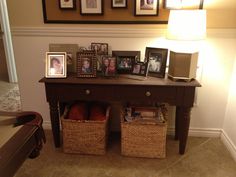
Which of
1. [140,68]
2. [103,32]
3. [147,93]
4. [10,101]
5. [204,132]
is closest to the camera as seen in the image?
[147,93]

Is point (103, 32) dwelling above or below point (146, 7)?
below

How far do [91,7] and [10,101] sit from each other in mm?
2006

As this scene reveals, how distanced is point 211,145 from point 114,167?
1.04 meters

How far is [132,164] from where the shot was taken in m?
2.03

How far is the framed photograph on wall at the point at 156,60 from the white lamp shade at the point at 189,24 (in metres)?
0.23

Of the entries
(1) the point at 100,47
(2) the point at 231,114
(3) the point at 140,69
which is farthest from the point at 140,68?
(2) the point at 231,114

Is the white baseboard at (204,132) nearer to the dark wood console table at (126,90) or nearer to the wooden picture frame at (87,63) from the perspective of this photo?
the dark wood console table at (126,90)

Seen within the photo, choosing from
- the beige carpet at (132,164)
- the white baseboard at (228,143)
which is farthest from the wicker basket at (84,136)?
the white baseboard at (228,143)

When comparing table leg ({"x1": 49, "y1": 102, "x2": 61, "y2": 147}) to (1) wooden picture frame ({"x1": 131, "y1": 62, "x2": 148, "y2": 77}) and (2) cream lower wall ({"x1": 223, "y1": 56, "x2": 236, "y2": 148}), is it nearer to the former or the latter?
(1) wooden picture frame ({"x1": 131, "y1": 62, "x2": 148, "y2": 77})

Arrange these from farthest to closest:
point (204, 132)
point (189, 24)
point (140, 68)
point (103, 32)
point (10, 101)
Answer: point (10, 101) < point (204, 132) < point (103, 32) < point (140, 68) < point (189, 24)

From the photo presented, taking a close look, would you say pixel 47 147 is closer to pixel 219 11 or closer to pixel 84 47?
pixel 84 47

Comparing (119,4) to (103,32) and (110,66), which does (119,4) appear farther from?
(110,66)

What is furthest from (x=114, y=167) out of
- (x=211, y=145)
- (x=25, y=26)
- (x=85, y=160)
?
(x=25, y=26)

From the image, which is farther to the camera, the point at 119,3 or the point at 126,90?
the point at 119,3
